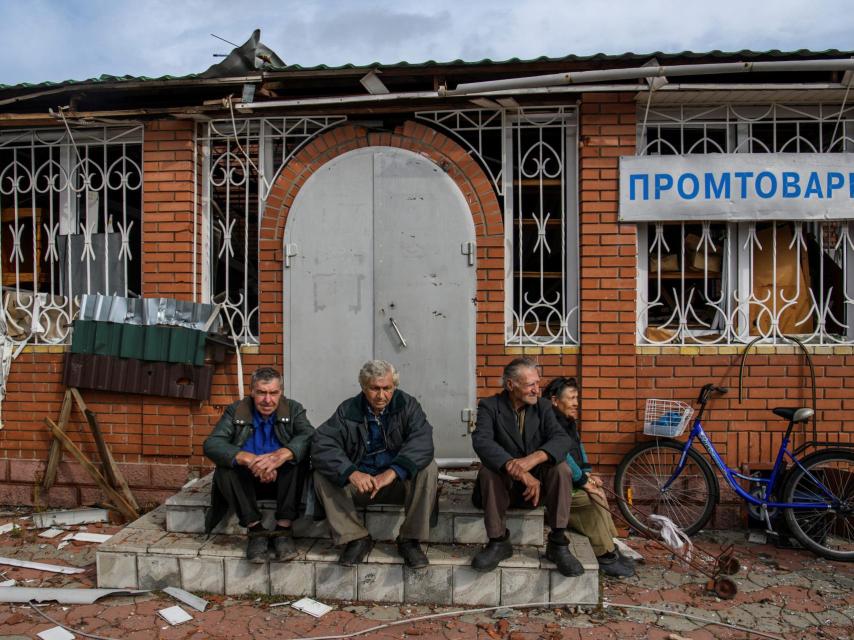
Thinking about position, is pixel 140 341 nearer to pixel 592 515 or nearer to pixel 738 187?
pixel 592 515

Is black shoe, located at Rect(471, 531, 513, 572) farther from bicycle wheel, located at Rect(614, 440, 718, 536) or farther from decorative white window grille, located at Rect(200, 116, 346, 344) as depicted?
decorative white window grille, located at Rect(200, 116, 346, 344)

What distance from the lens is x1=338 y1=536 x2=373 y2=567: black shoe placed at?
423 cm

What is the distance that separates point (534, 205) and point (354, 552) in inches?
121

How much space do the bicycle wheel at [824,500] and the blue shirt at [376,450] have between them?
2.89 m

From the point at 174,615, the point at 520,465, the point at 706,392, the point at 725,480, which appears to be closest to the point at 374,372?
the point at 520,465

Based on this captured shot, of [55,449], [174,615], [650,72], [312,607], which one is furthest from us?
[55,449]

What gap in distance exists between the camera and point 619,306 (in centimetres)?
540

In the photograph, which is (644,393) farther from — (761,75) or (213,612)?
(213,612)

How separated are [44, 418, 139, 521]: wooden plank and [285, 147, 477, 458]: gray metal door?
1.57 metres

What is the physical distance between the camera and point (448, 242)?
5551 mm

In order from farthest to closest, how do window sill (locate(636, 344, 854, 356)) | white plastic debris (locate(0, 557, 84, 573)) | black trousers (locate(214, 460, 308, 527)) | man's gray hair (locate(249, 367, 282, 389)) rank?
window sill (locate(636, 344, 854, 356)), white plastic debris (locate(0, 557, 84, 573)), man's gray hair (locate(249, 367, 282, 389)), black trousers (locate(214, 460, 308, 527))

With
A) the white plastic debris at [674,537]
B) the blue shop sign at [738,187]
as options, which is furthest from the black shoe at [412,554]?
the blue shop sign at [738,187]

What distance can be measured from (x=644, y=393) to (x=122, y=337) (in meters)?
4.23

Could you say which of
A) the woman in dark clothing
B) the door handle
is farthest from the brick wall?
the woman in dark clothing
